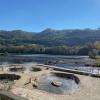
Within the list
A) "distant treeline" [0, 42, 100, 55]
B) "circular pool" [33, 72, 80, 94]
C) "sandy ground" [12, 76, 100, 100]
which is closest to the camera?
"sandy ground" [12, 76, 100, 100]

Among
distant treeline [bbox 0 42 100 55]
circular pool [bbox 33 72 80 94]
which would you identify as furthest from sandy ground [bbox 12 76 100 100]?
distant treeline [bbox 0 42 100 55]

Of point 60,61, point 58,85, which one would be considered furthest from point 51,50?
point 58,85

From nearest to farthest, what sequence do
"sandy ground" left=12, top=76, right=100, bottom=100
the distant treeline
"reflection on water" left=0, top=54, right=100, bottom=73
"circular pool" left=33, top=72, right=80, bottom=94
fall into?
"sandy ground" left=12, top=76, right=100, bottom=100 → "circular pool" left=33, top=72, right=80, bottom=94 → "reflection on water" left=0, top=54, right=100, bottom=73 → the distant treeline

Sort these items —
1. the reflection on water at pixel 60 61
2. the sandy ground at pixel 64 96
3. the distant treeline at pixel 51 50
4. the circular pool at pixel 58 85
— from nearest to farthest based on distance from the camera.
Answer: the sandy ground at pixel 64 96
the circular pool at pixel 58 85
the reflection on water at pixel 60 61
the distant treeline at pixel 51 50

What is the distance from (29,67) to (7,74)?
10995 millimetres

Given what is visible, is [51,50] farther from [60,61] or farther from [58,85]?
[58,85]

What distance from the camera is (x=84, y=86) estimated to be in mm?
25469

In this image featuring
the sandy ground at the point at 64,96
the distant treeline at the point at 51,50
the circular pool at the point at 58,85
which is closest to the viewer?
the sandy ground at the point at 64,96

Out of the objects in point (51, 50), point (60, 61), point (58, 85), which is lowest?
point (60, 61)

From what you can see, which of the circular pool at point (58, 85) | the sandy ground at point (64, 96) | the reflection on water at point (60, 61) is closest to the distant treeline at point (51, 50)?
the reflection on water at point (60, 61)

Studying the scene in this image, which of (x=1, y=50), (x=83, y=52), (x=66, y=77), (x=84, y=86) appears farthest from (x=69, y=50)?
(x=84, y=86)

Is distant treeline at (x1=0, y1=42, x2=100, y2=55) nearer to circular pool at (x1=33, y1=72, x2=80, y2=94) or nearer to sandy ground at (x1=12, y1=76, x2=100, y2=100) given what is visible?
circular pool at (x1=33, y1=72, x2=80, y2=94)

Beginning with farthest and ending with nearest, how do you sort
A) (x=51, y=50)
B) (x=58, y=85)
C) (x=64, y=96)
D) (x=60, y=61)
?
(x=51, y=50) → (x=60, y=61) → (x=58, y=85) → (x=64, y=96)

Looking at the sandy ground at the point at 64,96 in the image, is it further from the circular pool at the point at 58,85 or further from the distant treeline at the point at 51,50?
the distant treeline at the point at 51,50
